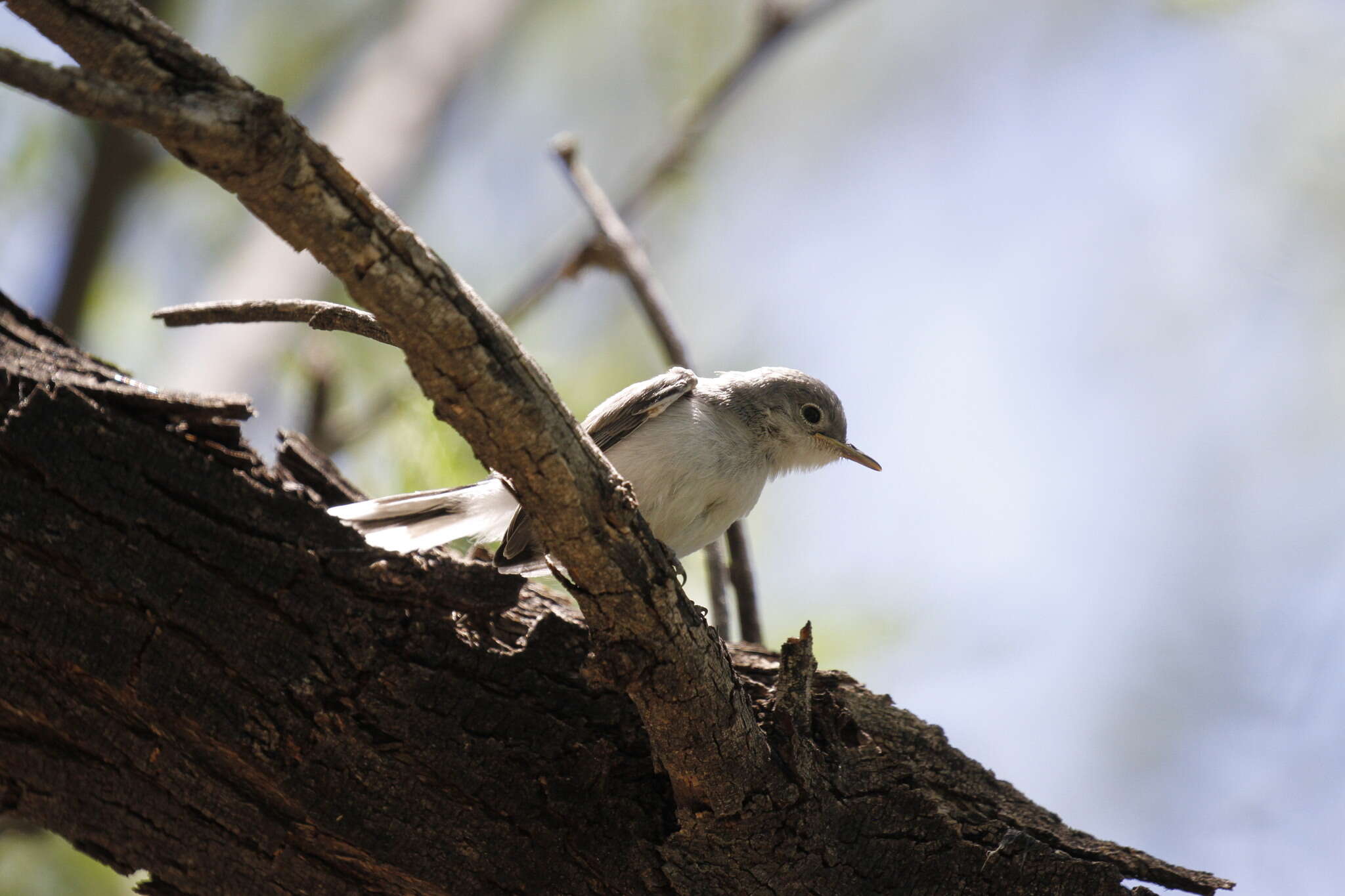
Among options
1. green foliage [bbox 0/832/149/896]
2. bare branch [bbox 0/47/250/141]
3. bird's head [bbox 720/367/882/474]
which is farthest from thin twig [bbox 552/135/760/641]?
green foliage [bbox 0/832/149/896]

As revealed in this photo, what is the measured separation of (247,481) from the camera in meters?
3.05

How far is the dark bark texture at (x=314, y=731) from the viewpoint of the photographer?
2.84 meters

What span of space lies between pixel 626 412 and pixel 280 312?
186 cm

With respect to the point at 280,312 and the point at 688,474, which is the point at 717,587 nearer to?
the point at 688,474

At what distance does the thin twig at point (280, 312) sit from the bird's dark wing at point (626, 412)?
5.21 feet

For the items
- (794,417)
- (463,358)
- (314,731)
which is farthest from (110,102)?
(794,417)

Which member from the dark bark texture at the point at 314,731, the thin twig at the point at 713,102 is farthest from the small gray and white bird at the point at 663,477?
the thin twig at the point at 713,102

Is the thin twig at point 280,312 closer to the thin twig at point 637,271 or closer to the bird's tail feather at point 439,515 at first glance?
the bird's tail feather at point 439,515

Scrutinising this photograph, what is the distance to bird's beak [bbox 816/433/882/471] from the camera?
4797 mm

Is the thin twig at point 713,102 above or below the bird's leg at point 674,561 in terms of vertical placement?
above

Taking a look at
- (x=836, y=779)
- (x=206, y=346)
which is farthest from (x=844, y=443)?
(x=206, y=346)

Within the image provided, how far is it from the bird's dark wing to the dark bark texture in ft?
2.97

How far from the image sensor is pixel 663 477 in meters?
4.00

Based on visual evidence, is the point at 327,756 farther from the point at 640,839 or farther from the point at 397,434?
the point at 397,434
